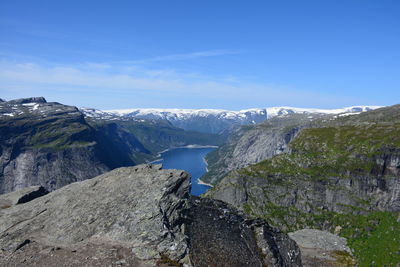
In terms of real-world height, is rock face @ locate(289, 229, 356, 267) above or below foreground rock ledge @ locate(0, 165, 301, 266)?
below

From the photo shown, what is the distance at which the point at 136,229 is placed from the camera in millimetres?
22641

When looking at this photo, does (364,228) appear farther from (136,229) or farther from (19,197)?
(136,229)

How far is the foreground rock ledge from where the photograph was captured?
21.1m

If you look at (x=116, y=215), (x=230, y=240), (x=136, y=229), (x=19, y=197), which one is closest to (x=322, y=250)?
(x=230, y=240)

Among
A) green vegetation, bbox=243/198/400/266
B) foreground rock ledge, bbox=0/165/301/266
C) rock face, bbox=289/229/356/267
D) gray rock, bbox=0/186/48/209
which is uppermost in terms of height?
foreground rock ledge, bbox=0/165/301/266

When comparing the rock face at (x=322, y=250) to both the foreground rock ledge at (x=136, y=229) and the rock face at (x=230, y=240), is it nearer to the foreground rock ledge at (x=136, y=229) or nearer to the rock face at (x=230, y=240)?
the rock face at (x=230, y=240)

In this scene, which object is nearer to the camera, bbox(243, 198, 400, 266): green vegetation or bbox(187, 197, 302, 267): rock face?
bbox(187, 197, 302, 267): rock face

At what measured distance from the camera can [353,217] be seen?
180 m

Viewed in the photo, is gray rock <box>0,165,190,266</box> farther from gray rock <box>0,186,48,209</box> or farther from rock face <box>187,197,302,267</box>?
gray rock <box>0,186,48,209</box>

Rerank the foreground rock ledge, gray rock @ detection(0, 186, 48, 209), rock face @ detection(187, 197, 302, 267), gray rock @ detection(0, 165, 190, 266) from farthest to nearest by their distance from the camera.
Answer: gray rock @ detection(0, 186, 48, 209), rock face @ detection(187, 197, 302, 267), gray rock @ detection(0, 165, 190, 266), the foreground rock ledge

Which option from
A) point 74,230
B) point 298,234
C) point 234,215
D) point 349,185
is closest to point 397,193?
point 349,185

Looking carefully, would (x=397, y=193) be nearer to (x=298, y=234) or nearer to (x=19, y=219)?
(x=298, y=234)

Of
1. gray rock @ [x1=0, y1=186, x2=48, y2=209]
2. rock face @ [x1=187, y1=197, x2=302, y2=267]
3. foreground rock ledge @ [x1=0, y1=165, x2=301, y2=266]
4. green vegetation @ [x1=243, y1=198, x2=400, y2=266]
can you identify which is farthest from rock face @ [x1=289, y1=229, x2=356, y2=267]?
green vegetation @ [x1=243, y1=198, x2=400, y2=266]

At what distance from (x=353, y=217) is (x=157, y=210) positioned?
187m
